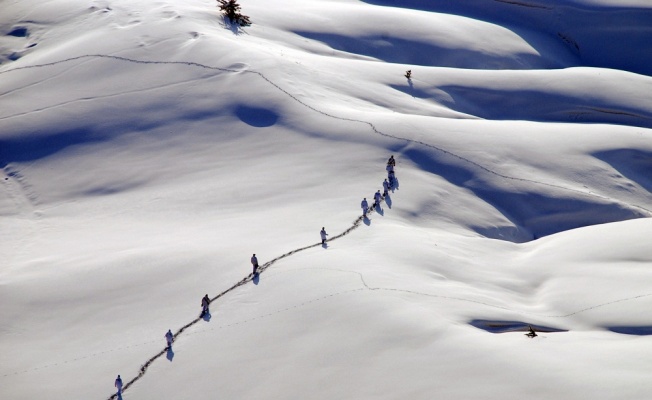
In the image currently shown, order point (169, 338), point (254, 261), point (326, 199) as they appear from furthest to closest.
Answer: point (326, 199)
point (254, 261)
point (169, 338)

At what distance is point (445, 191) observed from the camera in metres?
27.5

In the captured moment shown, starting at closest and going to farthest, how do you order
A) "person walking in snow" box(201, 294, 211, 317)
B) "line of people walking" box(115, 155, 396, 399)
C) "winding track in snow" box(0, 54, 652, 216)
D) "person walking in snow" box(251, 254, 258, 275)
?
"line of people walking" box(115, 155, 396, 399) → "person walking in snow" box(201, 294, 211, 317) → "person walking in snow" box(251, 254, 258, 275) → "winding track in snow" box(0, 54, 652, 216)

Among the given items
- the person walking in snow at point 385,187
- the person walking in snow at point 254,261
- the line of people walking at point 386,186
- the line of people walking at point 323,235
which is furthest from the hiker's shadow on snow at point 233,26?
the person walking in snow at point 254,261

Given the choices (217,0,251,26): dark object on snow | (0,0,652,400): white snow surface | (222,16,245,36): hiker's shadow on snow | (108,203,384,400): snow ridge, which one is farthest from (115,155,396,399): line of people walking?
(217,0,251,26): dark object on snow

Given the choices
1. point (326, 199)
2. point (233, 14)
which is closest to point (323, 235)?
point (326, 199)

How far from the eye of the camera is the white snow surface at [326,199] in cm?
1891

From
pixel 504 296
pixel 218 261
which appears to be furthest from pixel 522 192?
pixel 218 261

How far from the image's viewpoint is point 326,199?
86.9 feet

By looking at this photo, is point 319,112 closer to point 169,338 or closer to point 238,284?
point 238,284

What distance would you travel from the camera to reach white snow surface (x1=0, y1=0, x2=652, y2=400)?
18906 millimetres

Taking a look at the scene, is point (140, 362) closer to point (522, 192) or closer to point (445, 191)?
point (445, 191)

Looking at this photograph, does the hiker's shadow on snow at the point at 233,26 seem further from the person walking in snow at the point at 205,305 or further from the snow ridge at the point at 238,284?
the person walking in snow at the point at 205,305

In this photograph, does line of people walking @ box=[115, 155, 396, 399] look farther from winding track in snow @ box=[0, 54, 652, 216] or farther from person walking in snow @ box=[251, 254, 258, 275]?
winding track in snow @ box=[0, 54, 652, 216]

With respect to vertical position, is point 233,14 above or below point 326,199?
above
